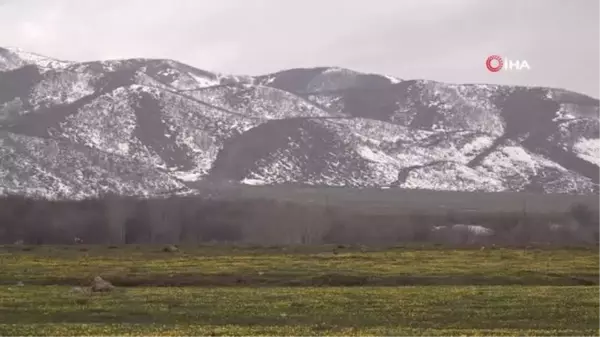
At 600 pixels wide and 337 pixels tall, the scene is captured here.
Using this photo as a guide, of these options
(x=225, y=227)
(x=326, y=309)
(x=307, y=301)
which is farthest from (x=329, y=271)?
A: (x=225, y=227)

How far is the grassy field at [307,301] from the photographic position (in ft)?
116

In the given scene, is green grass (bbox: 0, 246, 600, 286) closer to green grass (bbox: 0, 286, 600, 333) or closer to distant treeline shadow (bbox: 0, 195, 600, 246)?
green grass (bbox: 0, 286, 600, 333)

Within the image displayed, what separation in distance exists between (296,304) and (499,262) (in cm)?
4650

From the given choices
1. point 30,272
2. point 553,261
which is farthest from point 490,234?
point 30,272

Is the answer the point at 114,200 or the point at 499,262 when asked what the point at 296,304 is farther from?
the point at 114,200

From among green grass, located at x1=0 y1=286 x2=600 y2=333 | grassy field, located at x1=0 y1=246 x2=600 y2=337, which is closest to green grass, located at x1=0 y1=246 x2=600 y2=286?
grassy field, located at x1=0 y1=246 x2=600 y2=337

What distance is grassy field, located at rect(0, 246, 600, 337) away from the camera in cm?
3544

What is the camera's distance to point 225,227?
577 feet

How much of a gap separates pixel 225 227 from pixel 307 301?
5135 inches

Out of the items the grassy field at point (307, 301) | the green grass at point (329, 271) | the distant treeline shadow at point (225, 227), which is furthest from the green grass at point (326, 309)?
the distant treeline shadow at point (225, 227)

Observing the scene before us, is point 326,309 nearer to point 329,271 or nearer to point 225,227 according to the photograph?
point 329,271

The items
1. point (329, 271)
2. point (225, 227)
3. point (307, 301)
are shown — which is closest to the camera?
point (307, 301)

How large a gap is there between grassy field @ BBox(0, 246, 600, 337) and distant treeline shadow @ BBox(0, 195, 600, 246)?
81.3 metres

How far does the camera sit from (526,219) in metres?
199
